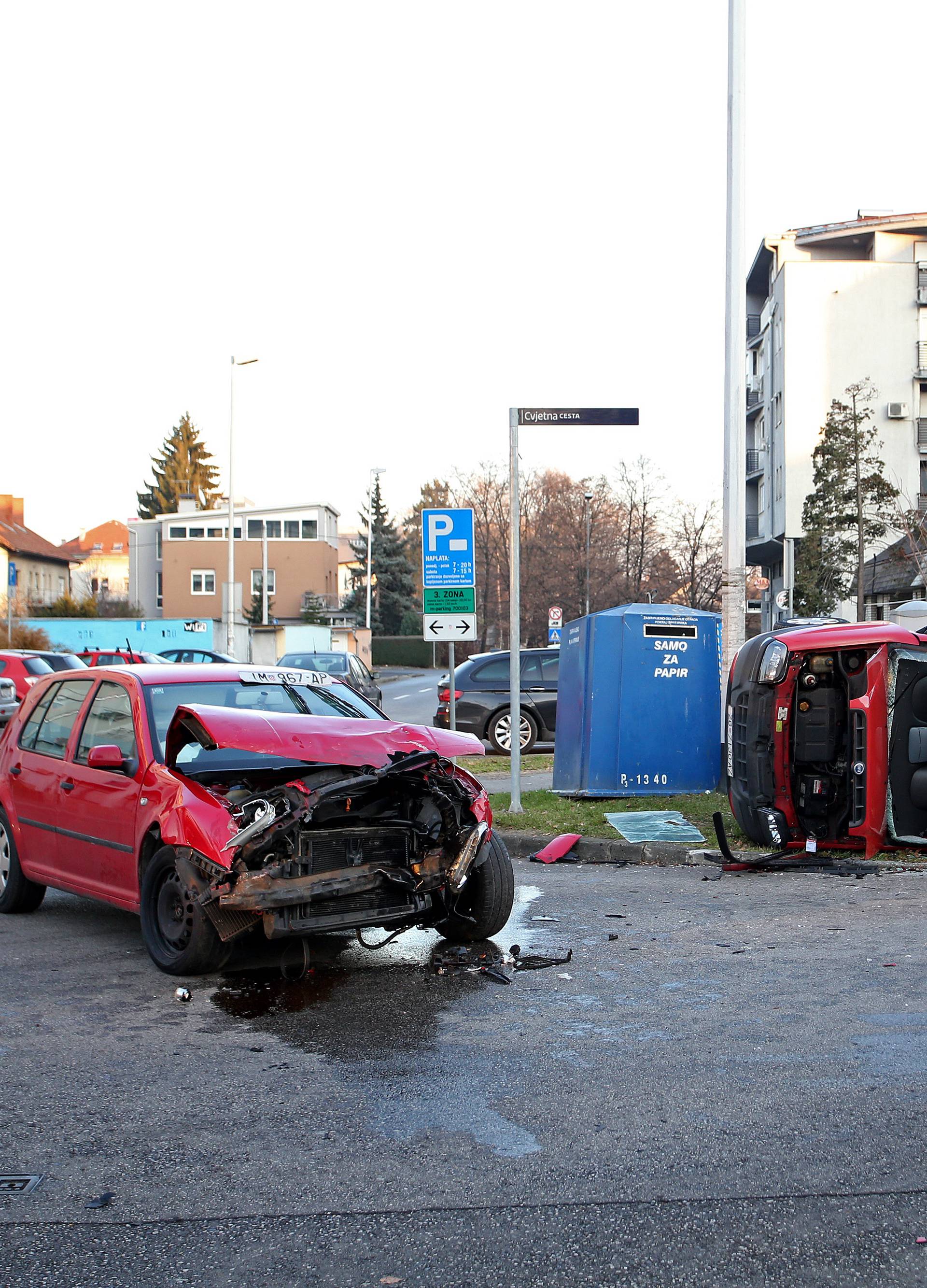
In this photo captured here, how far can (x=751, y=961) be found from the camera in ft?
20.9

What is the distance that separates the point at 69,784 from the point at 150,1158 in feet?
12.2

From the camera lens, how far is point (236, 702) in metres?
7.26

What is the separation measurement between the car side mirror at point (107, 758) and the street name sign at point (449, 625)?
5658 mm

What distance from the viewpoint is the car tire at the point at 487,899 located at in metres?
6.66

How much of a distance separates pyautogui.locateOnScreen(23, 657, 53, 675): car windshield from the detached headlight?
17.1 meters

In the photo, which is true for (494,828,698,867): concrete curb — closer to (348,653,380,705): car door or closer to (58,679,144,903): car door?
(58,679,144,903): car door

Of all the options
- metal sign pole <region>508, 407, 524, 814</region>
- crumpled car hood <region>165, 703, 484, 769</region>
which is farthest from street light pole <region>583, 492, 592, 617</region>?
crumpled car hood <region>165, 703, 484, 769</region>

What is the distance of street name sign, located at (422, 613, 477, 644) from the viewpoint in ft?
40.0

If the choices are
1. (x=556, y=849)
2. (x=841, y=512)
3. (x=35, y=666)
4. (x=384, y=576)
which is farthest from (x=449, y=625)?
(x=384, y=576)

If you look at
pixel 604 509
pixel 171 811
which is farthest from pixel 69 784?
pixel 604 509

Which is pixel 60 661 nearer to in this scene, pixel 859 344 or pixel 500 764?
pixel 500 764

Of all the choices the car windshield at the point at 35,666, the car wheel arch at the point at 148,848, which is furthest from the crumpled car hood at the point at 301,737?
the car windshield at the point at 35,666

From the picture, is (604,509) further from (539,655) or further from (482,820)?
(482,820)

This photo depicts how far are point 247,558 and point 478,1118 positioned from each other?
75560mm
